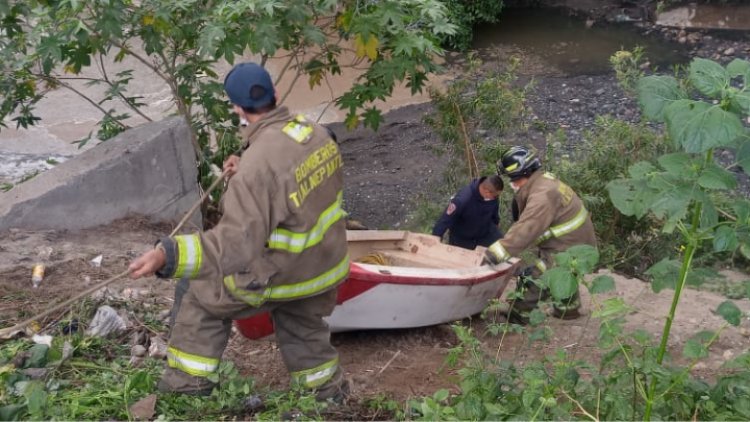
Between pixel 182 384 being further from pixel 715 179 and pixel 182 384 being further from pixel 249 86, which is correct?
pixel 715 179

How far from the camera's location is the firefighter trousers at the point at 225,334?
12.0ft

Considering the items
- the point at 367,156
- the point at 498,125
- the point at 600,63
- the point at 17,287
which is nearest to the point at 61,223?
the point at 17,287

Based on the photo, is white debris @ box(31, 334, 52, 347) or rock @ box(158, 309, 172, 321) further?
rock @ box(158, 309, 172, 321)

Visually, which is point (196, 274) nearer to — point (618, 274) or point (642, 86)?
point (642, 86)

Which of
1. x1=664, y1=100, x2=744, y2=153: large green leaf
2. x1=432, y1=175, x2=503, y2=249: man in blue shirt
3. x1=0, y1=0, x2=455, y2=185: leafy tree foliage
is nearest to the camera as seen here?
x1=664, y1=100, x2=744, y2=153: large green leaf

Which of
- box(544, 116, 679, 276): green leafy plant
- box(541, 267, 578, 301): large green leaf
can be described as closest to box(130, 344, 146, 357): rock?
box(541, 267, 578, 301): large green leaf

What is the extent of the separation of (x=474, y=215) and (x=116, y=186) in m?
2.54

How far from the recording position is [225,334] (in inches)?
149

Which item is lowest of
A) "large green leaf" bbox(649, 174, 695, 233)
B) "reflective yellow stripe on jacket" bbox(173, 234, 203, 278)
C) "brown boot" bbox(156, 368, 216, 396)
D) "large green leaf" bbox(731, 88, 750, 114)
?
"brown boot" bbox(156, 368, 216, 396)

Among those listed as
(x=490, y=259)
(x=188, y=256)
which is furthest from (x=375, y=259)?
(x=188, y=256)

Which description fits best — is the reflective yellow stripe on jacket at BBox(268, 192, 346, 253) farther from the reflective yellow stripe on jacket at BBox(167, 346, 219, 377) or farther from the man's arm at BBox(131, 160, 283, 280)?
the reflective yellow stripe on jacket at BBox(167, 346, 219, 377)

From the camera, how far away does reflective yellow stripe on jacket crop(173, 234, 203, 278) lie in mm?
3236

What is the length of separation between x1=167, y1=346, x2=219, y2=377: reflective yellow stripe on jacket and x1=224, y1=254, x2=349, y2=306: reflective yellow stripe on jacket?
1.19 ft

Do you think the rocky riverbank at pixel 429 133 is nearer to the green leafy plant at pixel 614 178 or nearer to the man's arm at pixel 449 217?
the green leafy plant at pixel 614 178
